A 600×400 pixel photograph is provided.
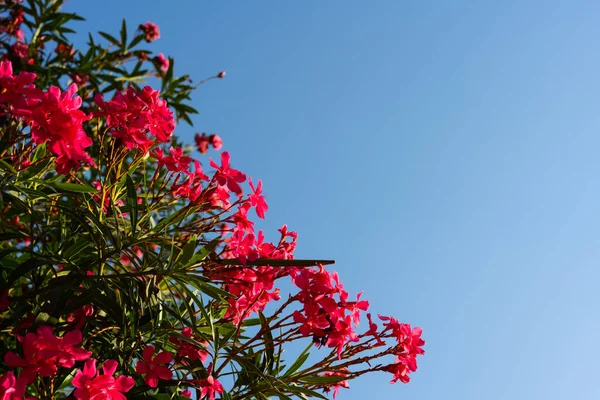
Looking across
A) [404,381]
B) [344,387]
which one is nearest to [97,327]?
Result: [344,387]

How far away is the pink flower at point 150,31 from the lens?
402cm

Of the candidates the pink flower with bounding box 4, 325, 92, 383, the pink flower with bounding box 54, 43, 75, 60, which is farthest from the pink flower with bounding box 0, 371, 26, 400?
the pink flower with bounding box 54, 43, 75, 60

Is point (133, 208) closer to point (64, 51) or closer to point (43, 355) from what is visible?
point (43, 355)

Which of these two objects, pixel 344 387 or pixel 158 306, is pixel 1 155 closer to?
pixel 158 306

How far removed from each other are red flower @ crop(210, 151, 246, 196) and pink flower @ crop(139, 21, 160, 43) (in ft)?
9.15

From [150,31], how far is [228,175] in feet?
9.27

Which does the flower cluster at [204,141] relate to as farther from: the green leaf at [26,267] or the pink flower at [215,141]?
the green leaf at [26,267]

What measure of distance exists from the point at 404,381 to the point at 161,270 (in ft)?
2.15

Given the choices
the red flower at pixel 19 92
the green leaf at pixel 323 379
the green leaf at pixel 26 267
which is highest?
the red flower at pixel 19 92

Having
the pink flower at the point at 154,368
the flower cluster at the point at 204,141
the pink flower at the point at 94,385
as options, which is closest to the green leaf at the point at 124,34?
the flower cluster at the point at 204,141

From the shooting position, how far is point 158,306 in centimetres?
153

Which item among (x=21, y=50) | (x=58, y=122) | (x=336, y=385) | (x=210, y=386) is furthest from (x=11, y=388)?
→ (x=21, y=50)

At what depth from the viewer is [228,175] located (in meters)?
1.56

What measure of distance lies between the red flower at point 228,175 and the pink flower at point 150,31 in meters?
2.79
